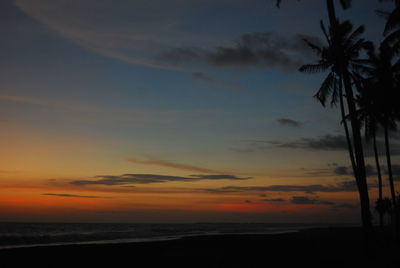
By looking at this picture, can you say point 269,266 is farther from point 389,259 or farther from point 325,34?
point 325,34

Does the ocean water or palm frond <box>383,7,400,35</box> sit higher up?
palm frond <box>383,7,400,35</box>

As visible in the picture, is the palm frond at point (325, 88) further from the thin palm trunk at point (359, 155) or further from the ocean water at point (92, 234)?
the ocean water at point (92, 234)

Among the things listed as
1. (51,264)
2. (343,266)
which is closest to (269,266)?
(343,266)

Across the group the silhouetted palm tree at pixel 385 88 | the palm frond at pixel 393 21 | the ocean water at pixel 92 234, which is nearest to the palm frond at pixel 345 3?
the palm frond at pixel 393 21

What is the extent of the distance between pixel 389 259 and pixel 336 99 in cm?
1024

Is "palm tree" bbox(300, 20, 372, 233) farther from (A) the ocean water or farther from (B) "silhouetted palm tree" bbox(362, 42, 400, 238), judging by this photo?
(A) the ocean water

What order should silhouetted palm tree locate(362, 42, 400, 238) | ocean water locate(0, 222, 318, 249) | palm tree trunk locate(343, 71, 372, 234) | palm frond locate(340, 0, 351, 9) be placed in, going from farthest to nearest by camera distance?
ocean water locate(0, 222, 318, 249) → silhouetted palm tree locate(362, 42, 400, 238) → palm frond locate(340, 0, 351, 9) → palm tree trunk locate(343, 71, 372, 234)

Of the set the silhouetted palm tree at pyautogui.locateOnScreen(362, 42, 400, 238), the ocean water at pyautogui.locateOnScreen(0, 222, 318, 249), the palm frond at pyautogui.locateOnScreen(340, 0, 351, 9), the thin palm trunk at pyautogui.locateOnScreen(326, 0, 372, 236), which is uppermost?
the palm frond at pyautogui.locateOnScreen(340, 0, 351, 9)

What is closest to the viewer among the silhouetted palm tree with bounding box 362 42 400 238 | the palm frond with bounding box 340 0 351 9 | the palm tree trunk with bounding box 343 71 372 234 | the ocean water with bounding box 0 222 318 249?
the palm tree trunk with bounding box 343 71 372 234

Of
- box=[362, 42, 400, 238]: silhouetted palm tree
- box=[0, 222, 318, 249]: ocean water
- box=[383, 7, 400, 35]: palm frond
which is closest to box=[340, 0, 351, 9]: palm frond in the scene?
box=[383, 7, 400, 35]: palm frond

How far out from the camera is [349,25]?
21.1 metres

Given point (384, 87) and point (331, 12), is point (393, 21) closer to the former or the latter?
point (331, 12)

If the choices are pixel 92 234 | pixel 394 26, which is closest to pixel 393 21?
pixel 394 26

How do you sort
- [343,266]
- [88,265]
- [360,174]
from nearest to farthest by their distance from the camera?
[343,266], [88,265], [360,174]
